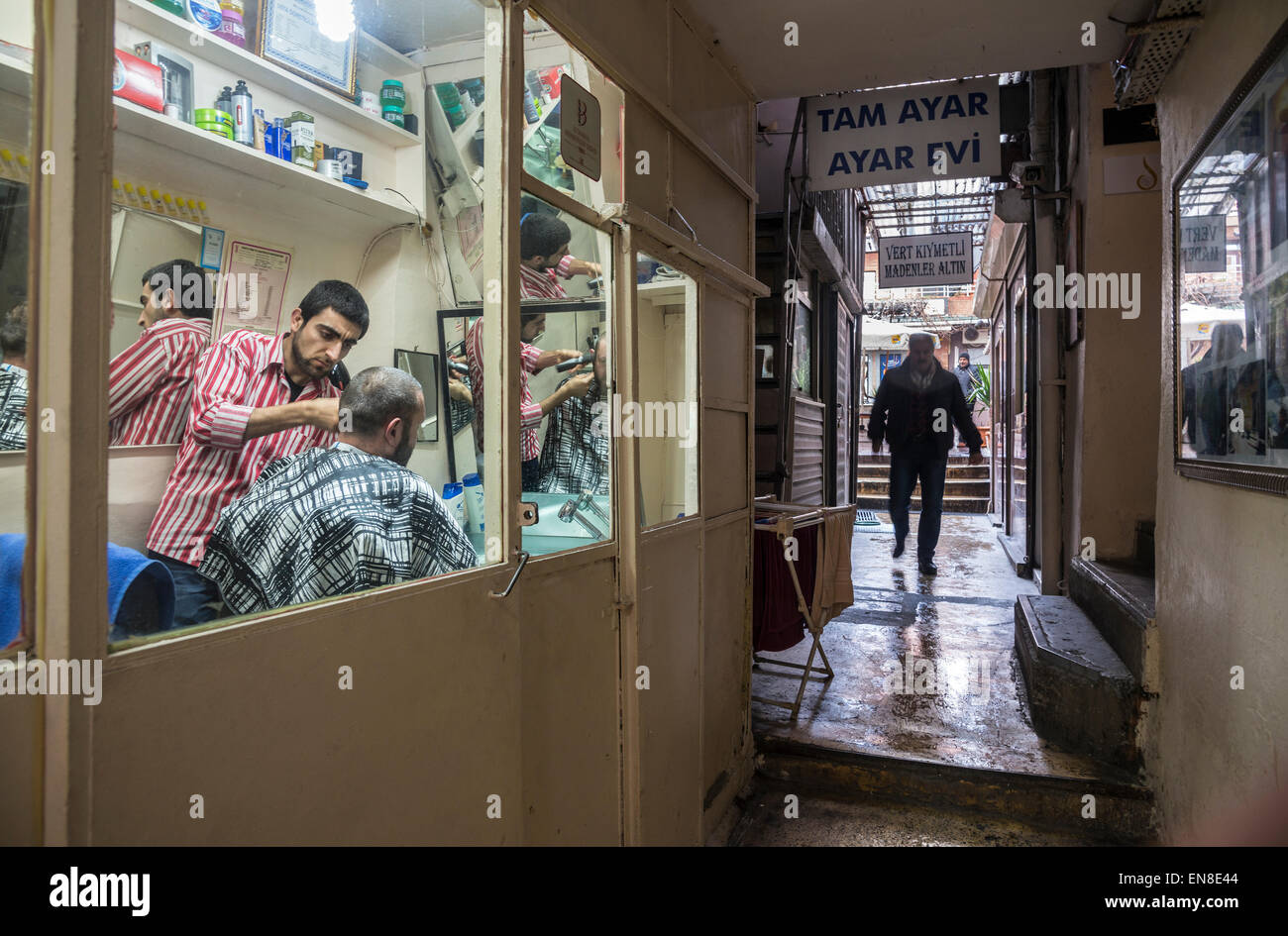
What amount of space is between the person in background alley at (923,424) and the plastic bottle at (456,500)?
18.1 feet

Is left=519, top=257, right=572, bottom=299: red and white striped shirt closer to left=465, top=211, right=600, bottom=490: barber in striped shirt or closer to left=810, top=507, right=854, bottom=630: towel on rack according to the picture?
left=465, top=211, right=600, bottom=490: barber in striped shirt

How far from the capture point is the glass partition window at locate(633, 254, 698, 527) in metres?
2.72

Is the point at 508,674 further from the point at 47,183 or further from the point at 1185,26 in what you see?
the point at 1185,26

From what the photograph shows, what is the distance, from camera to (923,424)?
696 cm

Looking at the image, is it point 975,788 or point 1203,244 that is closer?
point 1203,244

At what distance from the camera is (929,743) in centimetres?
352

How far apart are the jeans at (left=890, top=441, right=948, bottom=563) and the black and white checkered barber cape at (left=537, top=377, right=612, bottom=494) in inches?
197

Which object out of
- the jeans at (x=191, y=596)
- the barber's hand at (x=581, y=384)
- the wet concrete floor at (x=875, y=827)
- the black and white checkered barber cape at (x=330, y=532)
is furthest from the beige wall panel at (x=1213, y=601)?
the jeans at (x=191, y=596)

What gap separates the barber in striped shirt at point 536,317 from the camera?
7.08ft

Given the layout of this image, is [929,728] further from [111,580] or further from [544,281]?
[111,580]

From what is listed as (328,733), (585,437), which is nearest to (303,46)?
(585,437)

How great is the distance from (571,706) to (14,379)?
58.6 inches

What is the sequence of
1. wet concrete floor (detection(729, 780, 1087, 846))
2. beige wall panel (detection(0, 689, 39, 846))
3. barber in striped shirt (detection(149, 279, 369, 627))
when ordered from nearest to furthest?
beige wall panel (detection(0, 689, 39, 846)), barber in striped shirt (detection(149, 279, 369, 627)), wet concrete floor (detection(729, 780, 1087, 846))

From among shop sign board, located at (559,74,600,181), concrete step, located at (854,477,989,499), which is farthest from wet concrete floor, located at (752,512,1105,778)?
concrete step, located at (854,477,989,499)
